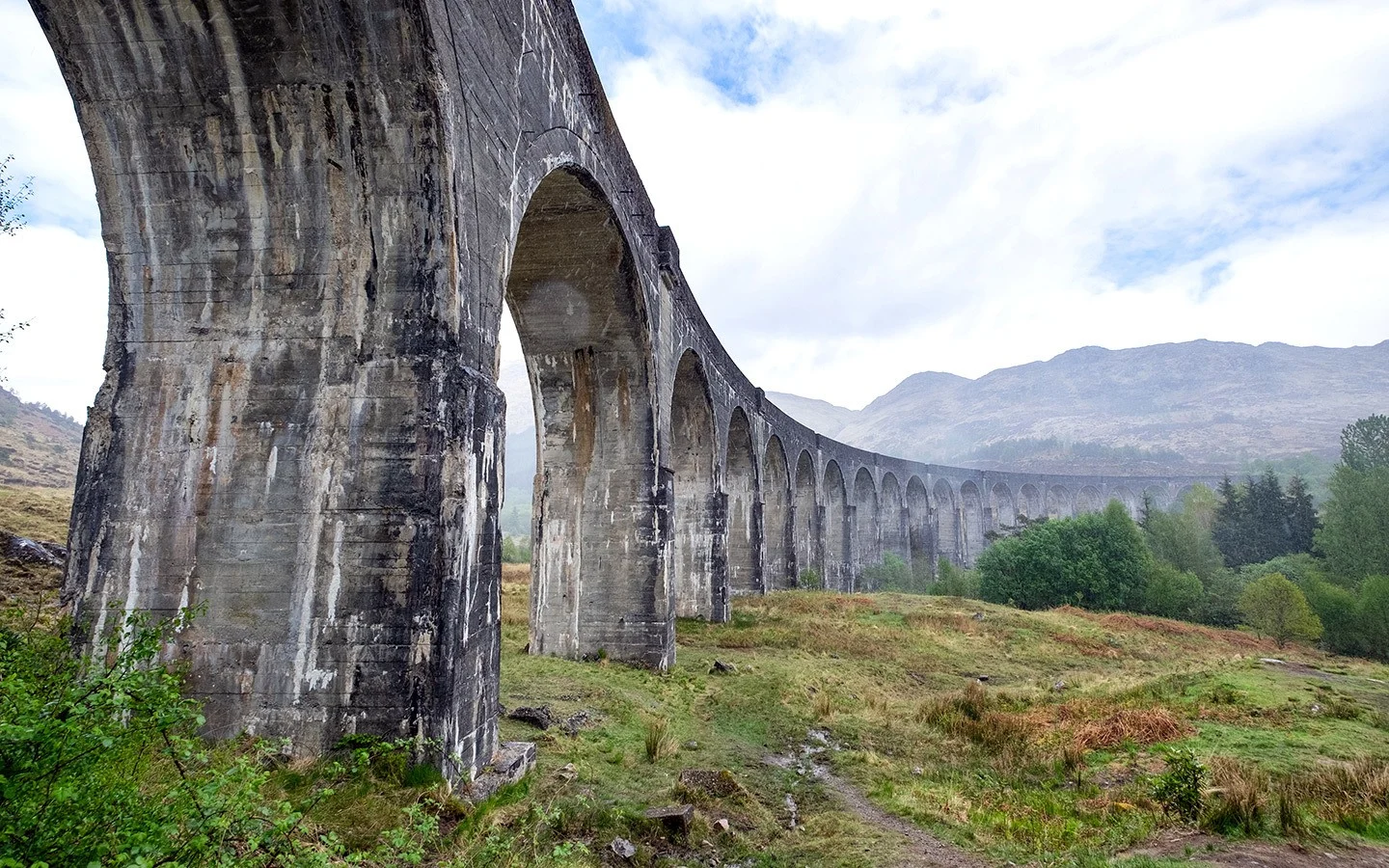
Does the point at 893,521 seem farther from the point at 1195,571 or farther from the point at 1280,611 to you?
the point at 1280,611

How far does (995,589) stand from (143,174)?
30642 millimetres

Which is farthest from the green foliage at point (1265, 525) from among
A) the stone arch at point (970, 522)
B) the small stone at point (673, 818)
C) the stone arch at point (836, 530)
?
the small stone at point (673, 818)

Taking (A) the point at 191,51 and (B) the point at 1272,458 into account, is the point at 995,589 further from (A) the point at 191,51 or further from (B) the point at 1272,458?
(B) the point at 1272,458

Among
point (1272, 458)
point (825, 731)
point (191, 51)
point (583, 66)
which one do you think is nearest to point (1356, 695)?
point (825, 731)

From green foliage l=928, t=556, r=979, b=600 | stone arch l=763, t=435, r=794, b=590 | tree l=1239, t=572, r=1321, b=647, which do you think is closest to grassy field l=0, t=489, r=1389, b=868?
tree l=1239, t=572, r=1321, b=647

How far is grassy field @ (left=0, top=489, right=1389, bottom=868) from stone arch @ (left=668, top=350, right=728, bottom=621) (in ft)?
6.48

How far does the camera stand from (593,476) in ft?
37.9

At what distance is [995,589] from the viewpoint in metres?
29.5

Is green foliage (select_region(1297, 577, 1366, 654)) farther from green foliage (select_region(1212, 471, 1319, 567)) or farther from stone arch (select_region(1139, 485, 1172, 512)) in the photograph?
stone arch (select_region(1139, 485, 1172, 512))

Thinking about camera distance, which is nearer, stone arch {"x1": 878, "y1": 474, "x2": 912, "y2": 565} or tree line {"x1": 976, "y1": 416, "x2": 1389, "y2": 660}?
tree line {"x1": 976, "y1": 416, "x2": 1389, "y2": 660}

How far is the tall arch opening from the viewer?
11.1 metres

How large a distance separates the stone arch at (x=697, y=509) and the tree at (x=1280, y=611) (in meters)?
18.2

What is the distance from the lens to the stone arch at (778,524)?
2638 cm

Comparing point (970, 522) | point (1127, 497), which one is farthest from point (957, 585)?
point (1127, 497)
